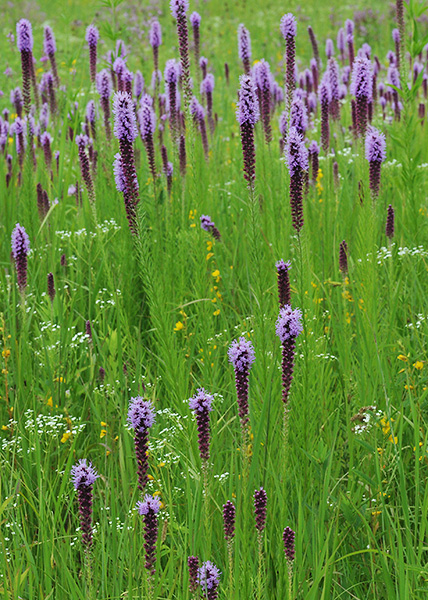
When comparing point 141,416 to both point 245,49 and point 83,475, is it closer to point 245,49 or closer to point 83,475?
point 83,475

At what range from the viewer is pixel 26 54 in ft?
13.3

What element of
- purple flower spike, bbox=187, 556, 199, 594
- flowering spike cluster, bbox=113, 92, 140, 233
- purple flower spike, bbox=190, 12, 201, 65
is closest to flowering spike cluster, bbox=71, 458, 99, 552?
purple flower spike, bbox=187, 556, 199, 594

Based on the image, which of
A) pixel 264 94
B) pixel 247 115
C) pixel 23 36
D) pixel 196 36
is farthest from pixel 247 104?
pixel 196 36

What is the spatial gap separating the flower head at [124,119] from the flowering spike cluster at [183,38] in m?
0.66

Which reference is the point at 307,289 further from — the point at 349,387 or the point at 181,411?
the point at 181,411

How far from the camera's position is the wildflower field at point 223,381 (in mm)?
1665

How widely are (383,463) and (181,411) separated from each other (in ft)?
2.32

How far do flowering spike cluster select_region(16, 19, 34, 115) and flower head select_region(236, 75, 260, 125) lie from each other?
2438 millimetres

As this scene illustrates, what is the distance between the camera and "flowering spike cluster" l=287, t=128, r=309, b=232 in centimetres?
199

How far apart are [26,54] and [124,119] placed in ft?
8.07

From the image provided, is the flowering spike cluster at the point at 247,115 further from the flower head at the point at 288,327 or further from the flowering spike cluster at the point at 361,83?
the flowering spike cluster at the point at 361,83

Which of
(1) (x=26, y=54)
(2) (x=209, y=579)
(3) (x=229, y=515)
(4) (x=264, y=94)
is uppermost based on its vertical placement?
(1) (x=26, y=54)

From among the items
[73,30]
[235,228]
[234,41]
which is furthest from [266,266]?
[73,30]

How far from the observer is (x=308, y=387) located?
204 centimetres
